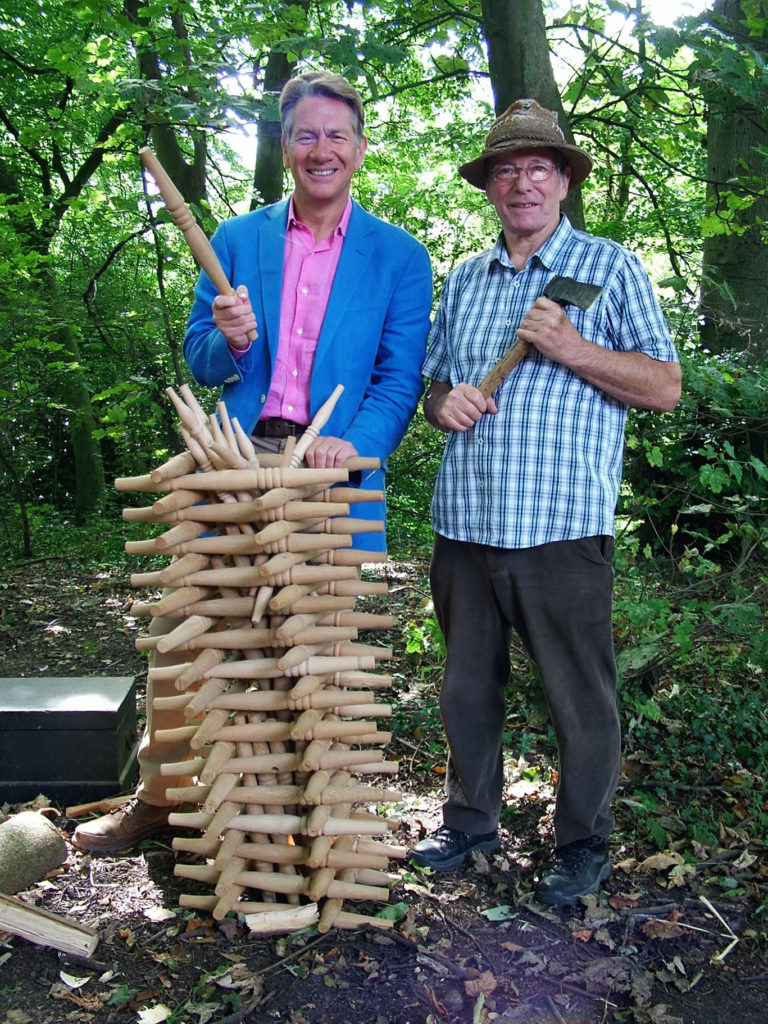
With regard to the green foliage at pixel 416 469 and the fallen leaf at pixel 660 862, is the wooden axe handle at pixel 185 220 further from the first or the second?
the green foliage at pixel 416 469

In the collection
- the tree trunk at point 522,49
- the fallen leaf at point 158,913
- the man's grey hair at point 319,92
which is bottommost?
the fallen leaf at point 158,913

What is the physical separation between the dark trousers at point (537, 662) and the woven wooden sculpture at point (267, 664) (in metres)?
0.36

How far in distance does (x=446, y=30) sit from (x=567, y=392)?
3674 millimetres

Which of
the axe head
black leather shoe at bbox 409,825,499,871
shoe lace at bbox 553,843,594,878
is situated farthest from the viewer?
black leather shoe at bbox 409,825,499,871

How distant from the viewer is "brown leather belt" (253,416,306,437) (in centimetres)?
249

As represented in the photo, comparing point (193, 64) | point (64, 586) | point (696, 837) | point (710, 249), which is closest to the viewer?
point (696, 837)

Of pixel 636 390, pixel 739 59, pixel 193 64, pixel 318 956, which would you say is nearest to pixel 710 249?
pixel 739 59

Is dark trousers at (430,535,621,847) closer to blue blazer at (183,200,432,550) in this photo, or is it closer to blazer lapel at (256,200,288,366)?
blue blazer at (183,200,432,550)

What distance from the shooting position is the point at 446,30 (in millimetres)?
5074

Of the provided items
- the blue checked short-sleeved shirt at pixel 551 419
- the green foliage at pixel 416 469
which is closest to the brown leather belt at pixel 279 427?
the blue checked short-sleeved shirt at pixel 551 419

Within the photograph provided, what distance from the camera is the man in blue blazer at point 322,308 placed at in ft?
7.78

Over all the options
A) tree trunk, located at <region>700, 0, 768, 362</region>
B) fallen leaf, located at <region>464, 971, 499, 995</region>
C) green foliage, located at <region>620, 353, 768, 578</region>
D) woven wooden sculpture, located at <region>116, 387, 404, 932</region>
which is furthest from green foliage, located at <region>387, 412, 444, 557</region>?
fallen leaf, located at <region>464, 971, 499, 995</region>

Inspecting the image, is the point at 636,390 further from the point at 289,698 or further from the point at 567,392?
the point at 289,698

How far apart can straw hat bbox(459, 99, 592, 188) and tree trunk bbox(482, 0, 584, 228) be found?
47.1 inches
